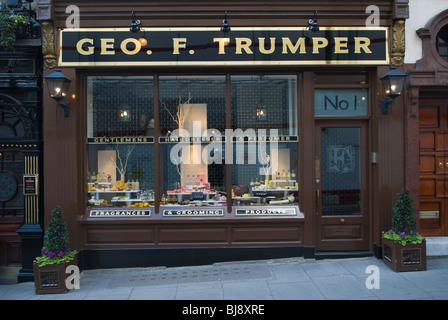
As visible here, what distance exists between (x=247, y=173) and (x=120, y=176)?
2.54m

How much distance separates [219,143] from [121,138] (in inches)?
76.2

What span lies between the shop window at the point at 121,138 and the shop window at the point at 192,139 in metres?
0.29

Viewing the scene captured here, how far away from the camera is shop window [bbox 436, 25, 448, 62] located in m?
7.27

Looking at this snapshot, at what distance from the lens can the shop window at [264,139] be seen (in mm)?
7344

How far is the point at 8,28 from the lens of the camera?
654 centimetres

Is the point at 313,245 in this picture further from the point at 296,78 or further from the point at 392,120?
the point at 296,78

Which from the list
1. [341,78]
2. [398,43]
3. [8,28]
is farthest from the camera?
[341,78]

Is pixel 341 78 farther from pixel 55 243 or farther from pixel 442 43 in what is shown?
pixel 55 243

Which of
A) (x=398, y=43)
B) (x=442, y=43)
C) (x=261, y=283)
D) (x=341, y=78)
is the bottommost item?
(x=261, y=283)

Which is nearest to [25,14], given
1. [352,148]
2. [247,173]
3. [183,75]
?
[183,75]

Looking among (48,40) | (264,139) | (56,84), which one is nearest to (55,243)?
(56,84)

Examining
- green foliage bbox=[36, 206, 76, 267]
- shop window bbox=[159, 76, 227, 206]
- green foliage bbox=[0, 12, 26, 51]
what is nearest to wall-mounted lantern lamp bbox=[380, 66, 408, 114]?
shop window bbox=[159, 76, 227, 206]

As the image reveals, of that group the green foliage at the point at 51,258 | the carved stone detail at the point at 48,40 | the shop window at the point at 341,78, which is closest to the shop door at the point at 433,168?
the shop window at the point at 341,78

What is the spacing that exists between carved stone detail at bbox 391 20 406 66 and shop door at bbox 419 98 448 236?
3.69 ft
